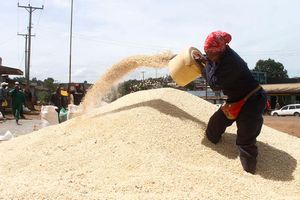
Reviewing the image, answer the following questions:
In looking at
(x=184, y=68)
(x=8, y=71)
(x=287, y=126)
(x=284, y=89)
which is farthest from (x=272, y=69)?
(x=184, y=68)

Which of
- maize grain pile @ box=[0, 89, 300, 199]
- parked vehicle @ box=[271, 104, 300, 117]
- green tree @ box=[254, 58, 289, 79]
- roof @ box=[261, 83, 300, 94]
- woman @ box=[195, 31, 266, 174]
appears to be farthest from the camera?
green tree @ box=[254, 58, 289, 79]

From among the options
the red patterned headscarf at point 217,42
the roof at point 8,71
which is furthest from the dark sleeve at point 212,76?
the roof at point 8,71

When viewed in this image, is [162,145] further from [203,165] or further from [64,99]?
[64,99]

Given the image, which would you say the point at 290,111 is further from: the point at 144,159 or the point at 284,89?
the point at 144,159

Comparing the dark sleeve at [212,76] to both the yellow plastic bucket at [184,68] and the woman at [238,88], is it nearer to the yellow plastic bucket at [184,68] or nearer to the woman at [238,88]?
the woman at [238,88]

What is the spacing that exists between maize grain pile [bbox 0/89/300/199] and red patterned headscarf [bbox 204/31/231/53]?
94 centimetres

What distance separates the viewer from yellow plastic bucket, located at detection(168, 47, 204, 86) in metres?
4.96

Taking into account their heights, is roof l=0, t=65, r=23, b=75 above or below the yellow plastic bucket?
above

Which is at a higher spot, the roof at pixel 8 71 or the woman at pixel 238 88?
the roof at pixel 8 71

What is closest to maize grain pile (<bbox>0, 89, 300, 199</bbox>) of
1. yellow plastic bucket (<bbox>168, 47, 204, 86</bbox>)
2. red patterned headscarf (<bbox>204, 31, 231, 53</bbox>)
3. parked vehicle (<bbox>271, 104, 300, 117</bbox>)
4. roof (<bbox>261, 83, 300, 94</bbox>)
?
yellow plastic bucket (<bbox>168, 47, 204, 86</bbox>)

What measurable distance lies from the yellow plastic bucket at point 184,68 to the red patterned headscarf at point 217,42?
55 cm

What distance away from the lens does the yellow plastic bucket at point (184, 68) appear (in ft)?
16.3

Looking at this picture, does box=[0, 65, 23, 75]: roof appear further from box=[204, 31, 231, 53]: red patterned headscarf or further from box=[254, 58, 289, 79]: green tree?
box=[254, 58, 289, 79]: green tree

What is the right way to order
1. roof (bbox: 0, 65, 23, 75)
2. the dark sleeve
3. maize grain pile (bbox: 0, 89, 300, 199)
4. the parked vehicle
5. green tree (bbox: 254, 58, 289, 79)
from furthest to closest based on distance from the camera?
green tree (bbox: 254, 58, 289, 79) → the parked vehicle → roof (bbox: 0, 65, 23, 75) → the dark sleeve → maize grain pile (bbox: 0, 89, 300, 199)
